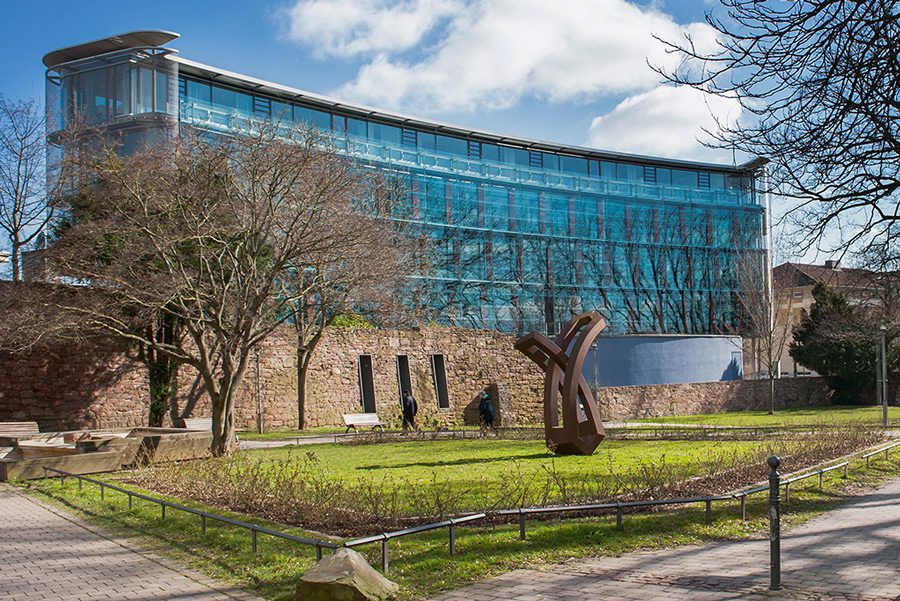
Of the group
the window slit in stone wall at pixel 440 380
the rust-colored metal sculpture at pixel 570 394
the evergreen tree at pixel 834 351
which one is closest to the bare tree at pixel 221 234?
the rust-colored metal sculpture at pixel 570 394

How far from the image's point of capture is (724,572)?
7.16 metres

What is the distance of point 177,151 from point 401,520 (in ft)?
49.9

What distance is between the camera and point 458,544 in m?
8.32

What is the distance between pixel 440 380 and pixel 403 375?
6.33 ft

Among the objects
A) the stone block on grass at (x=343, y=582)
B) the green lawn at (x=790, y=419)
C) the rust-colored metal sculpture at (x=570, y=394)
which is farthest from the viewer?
the green lawn at (x=790, y=419)

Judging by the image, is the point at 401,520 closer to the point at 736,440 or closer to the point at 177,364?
the point at 736,440

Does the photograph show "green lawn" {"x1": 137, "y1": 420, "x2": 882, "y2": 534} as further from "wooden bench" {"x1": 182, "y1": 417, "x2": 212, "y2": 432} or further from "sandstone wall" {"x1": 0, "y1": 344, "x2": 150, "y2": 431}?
"sandstone wall" {"x1": 0, "y1": 344, "x2": 150, "y2": 431}

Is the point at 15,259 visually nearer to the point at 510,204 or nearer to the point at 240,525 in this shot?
the point at 240,525

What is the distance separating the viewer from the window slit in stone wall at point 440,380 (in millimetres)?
37156

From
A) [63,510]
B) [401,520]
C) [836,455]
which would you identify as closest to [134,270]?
[63,510]

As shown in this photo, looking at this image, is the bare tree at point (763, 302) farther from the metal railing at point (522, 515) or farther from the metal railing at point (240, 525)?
the metal railing at point (240, 525)

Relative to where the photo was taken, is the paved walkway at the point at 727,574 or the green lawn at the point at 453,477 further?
the green lawn at the point at 453,477

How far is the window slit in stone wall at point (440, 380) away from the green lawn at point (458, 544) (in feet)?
85.6

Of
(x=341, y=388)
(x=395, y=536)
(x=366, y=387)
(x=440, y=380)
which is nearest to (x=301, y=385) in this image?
(x=341, y=388)
